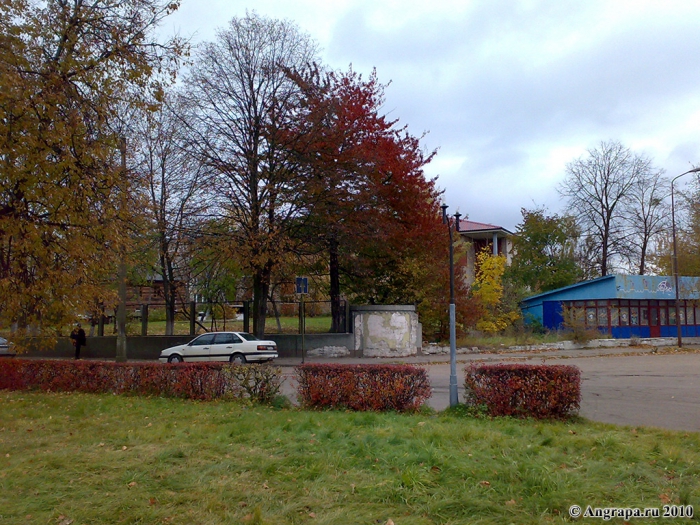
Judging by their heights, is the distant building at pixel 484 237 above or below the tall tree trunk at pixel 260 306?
above

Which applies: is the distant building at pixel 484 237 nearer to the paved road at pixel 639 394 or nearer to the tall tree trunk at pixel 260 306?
the tall tree trunk at pixel 260 306

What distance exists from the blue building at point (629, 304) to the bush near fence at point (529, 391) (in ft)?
98.6

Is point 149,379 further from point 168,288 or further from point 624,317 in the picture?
point 624,317

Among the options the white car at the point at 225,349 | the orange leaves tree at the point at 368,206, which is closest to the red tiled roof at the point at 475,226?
the orange leaves tree at the point at 368,206

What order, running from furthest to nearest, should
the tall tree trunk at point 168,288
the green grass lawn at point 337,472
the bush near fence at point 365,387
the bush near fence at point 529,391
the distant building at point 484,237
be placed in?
the distant building at point 484,237
the tall tree trunk at point 168,288
the bush near fence at point 365,387
the bush near fence at point 529,391
the green grass lawn at point 337,472

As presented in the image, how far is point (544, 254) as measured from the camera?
48.8 metres

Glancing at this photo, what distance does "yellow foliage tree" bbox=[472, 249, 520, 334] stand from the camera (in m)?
35.0

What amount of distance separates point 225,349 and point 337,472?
17.3m

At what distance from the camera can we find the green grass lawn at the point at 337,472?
5027 mm

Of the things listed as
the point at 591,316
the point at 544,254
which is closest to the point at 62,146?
the point at 591,316

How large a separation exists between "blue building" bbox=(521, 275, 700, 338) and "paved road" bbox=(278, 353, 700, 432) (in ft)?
56.9

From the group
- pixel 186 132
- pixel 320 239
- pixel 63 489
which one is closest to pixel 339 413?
pixel 63 489

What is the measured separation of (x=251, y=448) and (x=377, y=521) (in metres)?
2.76

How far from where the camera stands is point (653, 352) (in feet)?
99.8
